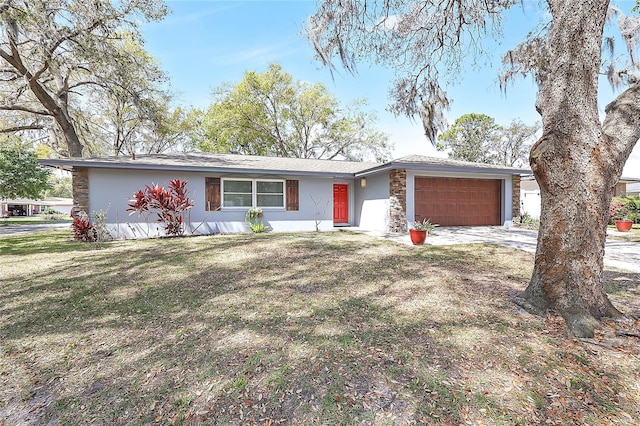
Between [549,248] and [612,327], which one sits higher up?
[549,248]

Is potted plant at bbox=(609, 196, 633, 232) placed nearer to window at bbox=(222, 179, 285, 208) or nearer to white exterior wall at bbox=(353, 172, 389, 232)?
white exterior wall at bbox=(353, 172, 389, 232)

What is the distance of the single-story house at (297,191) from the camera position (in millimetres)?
8969

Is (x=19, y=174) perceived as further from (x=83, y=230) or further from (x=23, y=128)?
(x=83, y=230)

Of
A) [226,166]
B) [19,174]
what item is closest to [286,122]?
[226,166]

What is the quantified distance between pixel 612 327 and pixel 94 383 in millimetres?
4515

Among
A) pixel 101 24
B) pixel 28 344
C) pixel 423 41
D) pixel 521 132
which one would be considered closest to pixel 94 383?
pixel 28 344

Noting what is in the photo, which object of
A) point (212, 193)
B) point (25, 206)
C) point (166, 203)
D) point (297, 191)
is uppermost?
point (297, 191)

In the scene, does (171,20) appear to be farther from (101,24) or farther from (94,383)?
(94,383)

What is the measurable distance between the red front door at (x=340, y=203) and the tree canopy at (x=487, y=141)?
20445 mm

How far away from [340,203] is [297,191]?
8.64 ft

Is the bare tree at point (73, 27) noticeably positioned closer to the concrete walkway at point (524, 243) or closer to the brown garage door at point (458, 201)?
the concrete walkway at point (524, 243)

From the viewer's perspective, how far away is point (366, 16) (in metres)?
4.93

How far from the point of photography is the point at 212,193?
1009 cm

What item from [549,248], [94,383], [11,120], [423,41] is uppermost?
[11,120]
